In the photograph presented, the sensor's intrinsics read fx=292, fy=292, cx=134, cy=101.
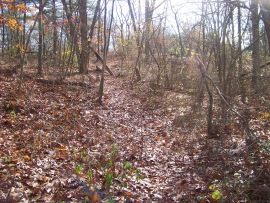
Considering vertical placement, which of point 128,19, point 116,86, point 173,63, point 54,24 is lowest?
point 116,86

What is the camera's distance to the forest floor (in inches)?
184

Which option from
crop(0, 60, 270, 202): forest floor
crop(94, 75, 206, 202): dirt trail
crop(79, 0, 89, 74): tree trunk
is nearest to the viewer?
crop(0, 60, 270, 202): forest floor

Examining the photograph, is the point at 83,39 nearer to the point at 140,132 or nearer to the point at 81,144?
the point at 140,132

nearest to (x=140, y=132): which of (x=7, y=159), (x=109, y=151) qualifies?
(x=109, y=151)

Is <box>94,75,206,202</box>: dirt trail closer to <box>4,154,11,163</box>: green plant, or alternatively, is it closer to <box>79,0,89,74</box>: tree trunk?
<box>4,154,11,163</box>: green plant

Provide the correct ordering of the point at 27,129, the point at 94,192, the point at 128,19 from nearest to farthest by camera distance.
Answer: the point at 94,192 → the point at 27,129 → the point at 128,19

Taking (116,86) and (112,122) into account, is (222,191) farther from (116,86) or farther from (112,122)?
(116,86)

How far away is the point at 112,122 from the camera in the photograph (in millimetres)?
9477

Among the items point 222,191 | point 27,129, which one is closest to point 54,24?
point 27,129

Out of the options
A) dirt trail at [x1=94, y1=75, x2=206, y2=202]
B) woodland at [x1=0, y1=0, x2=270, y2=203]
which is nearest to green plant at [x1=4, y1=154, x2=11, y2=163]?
woodland at [x1=0, y1=0, x2=270, y2=203]

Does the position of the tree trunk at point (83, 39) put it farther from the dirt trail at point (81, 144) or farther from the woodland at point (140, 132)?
the dirt trail at point (81, 144)

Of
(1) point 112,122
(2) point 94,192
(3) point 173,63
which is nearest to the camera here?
(2) point 94,192

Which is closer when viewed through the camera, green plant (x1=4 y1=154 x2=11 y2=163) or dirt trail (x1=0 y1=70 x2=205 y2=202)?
dirt trail (x1=0 y1=70 x2=205 y2=202)

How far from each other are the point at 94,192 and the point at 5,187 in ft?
4.30
